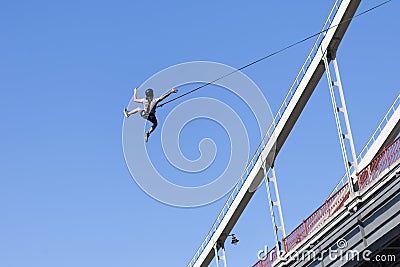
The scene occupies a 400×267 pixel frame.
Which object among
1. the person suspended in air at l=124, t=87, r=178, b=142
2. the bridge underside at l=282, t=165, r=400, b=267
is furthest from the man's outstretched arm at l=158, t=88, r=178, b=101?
the bridge underside at l=282, t=165, r=400, b=267

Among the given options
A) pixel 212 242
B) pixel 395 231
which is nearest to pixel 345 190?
pixel 395 231

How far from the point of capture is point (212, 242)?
3256 centimetres

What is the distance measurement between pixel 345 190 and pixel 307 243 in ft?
6.62

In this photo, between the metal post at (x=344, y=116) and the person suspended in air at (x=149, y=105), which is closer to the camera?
the person suspended in air at (x=149, y=105)

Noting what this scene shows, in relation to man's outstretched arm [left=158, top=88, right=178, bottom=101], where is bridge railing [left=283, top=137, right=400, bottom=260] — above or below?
below

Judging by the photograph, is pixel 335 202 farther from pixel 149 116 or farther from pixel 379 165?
pixel 149 116

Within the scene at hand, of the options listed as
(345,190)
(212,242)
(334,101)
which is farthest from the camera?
(212,242)

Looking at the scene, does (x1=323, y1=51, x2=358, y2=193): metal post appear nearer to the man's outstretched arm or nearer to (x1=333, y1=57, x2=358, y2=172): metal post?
(x1=333, y1=57, x2=358, y2=172): metal post

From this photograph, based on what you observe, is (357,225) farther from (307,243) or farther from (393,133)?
(393,133)

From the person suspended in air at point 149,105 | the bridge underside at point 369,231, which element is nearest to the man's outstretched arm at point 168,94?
the person suspended in air at point 149,105

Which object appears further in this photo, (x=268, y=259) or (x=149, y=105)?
(x=268, y=259)

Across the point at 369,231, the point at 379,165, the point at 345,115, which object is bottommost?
the point at 369,231

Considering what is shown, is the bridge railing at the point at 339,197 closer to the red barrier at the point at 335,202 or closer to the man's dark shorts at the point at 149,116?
the red barrier at the point at 335,202

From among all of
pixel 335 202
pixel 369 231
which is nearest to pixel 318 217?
pixel 335 202
